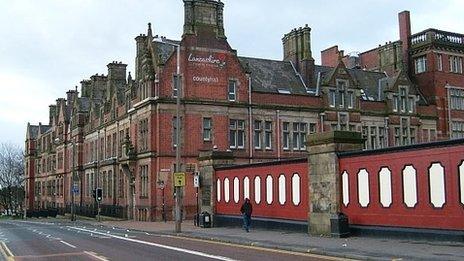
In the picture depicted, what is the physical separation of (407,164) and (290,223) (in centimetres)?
764

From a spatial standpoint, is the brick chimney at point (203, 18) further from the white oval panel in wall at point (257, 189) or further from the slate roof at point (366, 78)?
the white oval panel in wall at point (257, 189)

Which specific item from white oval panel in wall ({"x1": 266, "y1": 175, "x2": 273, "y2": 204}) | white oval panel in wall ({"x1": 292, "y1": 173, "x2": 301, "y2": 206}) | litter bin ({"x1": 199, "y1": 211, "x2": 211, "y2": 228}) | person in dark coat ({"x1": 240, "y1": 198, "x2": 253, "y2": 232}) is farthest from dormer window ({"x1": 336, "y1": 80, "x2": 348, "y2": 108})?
white oval panel in wall ({"x1": 292, "y1": 173, "x2": 301, "y2": 206})

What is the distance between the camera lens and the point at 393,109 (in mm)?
56250

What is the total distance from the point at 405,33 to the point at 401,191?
1728 inches

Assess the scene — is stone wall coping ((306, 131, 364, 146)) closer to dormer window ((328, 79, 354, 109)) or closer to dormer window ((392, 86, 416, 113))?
dormer window ((328, 79, 354, 109))

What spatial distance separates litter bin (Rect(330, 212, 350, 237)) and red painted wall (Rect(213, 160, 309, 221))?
282cm

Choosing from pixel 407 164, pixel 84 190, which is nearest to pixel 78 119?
pixel 84 190

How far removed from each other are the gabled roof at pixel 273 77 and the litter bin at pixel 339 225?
29.4m

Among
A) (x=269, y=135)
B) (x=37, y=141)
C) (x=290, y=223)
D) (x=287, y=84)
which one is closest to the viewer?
(x=290, y=223)

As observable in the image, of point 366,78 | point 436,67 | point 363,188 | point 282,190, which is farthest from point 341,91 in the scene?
point 363,188

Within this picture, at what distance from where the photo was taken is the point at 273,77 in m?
53.5

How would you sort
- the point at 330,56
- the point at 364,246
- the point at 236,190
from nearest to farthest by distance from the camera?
the point at 364,246, the point at 236,190, the point at 330,56

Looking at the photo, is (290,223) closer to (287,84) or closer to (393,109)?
(287,84)

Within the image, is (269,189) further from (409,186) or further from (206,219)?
(409,186)
